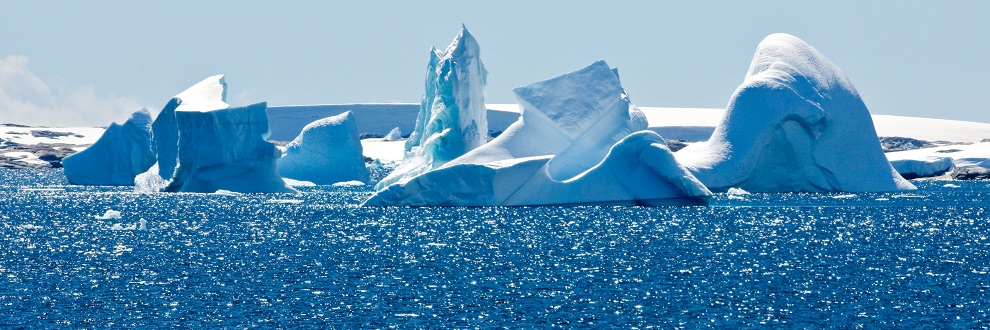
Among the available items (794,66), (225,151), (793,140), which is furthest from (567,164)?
(225,151)

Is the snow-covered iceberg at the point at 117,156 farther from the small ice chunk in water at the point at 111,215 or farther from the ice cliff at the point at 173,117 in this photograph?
the small ice chunk in water at the point at 111,215

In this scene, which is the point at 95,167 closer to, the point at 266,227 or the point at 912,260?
the point at 266,227

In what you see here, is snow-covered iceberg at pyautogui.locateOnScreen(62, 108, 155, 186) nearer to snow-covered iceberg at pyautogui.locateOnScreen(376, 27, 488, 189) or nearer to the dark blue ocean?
snow-covered iceberg at pyautogui.locateOnScreen(376, 27, 488, 189)

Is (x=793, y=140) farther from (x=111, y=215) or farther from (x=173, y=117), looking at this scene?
(x=111, y=215)

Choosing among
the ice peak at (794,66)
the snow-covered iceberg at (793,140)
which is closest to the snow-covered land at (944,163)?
the ice peak at (794,66)

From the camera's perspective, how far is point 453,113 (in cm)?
4678

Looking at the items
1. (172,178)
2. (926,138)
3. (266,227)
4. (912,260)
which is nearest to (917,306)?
(912,260)

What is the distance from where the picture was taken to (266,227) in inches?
1247

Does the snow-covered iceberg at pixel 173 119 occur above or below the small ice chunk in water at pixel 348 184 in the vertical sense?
above

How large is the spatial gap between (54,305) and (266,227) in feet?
46.2

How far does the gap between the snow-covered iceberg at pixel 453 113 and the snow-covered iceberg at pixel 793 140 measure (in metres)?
7.65

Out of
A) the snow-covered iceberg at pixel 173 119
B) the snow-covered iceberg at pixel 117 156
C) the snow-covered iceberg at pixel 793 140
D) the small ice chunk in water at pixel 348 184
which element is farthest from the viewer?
the small ice chunk in water at pixel 348 184

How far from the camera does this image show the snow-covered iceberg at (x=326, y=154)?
170 ft

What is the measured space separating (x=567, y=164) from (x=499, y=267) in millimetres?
17560
